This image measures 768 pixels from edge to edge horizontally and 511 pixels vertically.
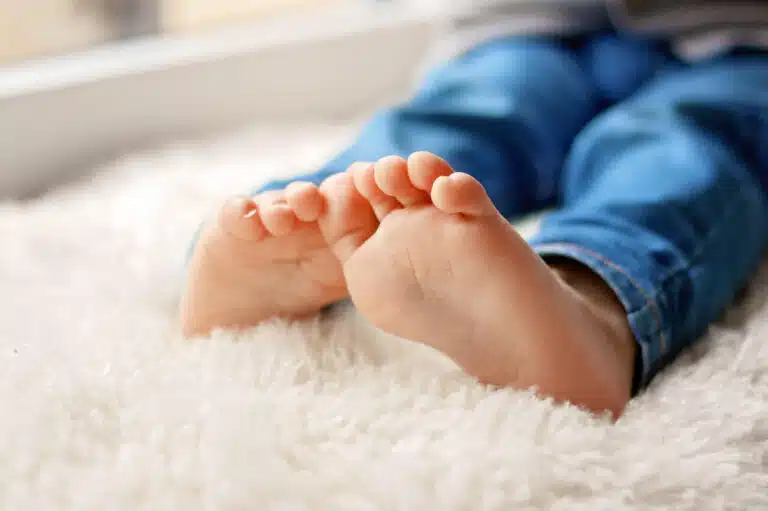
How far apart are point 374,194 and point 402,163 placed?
0.09ft

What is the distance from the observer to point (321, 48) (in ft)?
4.08

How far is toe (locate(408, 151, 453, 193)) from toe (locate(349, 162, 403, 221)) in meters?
0.03

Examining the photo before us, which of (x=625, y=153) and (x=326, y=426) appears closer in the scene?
(x=326, y=426)

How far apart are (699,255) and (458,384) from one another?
0.20 metres

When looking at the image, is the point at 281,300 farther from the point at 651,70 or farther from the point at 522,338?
the point at 651,70

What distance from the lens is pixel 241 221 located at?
0.51 metres

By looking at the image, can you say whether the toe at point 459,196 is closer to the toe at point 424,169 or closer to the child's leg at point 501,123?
the toe at point 424,169

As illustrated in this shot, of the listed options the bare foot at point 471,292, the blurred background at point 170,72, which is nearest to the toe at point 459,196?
the bare foot at point 471,292

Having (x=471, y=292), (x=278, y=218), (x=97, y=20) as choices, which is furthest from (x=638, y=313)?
(x=97, y=20)

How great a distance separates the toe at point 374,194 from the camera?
498mm

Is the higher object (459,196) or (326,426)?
(459,196)

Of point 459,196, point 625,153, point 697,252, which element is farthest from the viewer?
point 625,153

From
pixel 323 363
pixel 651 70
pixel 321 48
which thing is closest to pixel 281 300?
pixel 323 363

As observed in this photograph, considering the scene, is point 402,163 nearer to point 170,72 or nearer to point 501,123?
point 501,123
